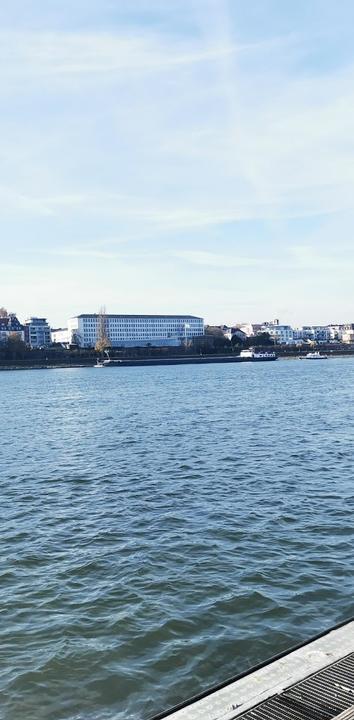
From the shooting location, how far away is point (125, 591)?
12.4m

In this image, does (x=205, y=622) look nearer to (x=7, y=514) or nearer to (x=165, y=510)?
(x=165, y=510)

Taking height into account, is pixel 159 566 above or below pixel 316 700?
below

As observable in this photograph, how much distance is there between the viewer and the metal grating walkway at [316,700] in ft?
22.4

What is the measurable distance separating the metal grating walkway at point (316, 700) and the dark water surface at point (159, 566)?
1.91 m

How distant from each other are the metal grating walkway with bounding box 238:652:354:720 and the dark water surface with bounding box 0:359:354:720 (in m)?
1.91

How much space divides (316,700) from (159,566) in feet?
22.8

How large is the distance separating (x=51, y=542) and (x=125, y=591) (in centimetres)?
406

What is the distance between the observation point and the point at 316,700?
7164 mm

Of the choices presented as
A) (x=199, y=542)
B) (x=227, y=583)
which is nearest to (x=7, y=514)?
(x=199, y=542)

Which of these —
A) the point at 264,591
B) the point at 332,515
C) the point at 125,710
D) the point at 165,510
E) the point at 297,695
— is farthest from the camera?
the point at 165,510

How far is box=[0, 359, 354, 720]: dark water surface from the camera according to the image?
937 cm

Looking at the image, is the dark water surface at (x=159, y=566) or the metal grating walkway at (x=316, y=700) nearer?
the metal grating walkway at (x=316, y=700)

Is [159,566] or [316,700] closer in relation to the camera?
[316,700]

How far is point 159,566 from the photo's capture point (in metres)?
13.7
